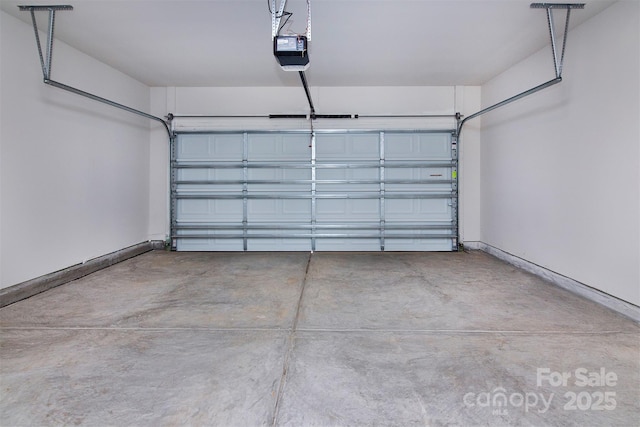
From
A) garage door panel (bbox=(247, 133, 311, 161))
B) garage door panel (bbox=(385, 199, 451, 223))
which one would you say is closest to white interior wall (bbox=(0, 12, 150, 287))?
garage door panel (bbox=(247, 133, 311, 161))

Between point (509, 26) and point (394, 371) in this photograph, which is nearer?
point (394, 371)

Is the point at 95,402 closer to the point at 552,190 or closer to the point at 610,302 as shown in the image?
the point at 610,302

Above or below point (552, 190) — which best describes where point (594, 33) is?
above

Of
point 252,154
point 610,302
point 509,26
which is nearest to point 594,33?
point 509,26

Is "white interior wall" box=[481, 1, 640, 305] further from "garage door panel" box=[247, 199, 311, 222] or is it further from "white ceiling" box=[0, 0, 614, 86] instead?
"garage door panel" box=[247, 199, 311, 222]

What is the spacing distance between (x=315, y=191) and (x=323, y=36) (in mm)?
2536

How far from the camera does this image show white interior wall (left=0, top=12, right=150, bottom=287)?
9.97ft

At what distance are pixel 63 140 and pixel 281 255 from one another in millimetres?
3159

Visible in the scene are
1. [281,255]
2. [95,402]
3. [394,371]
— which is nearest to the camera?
[95,402]

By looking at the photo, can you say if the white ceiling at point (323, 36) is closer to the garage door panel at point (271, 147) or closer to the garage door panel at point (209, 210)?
the garage door panel at point (271, 147)

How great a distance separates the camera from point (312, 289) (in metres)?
3.39

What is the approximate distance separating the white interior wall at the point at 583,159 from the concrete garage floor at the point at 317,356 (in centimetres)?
46

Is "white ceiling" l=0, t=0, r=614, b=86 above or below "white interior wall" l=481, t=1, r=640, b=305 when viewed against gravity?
above

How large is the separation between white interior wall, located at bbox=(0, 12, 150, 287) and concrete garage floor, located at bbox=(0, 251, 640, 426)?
569mm
